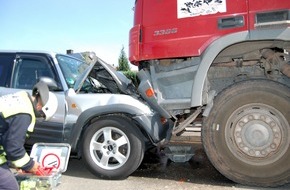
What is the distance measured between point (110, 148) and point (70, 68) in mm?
1675

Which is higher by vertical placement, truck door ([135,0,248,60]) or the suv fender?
truck door ([135,0,248,60])

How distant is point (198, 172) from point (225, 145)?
3.52 feet

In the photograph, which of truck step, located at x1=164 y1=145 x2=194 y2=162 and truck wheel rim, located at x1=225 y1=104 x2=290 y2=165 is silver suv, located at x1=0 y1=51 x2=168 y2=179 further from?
truck wheel rim, located at x1=225 y1=104 x2=290 y2=165

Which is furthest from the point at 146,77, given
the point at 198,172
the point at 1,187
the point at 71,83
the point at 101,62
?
the point at 1,187

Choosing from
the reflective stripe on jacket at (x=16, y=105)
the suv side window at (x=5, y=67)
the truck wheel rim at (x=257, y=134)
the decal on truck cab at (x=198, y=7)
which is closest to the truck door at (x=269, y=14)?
the decal on truck cab at (x=198, y=7)

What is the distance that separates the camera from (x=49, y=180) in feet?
11.7

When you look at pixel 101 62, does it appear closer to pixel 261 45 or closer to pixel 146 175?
pixel 146 175

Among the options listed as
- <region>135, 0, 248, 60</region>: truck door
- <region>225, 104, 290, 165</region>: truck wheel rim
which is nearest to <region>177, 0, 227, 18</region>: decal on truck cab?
<region>135, 0, 248, 60</region>: truck door

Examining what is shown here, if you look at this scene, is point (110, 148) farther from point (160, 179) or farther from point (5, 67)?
point (5, 67)

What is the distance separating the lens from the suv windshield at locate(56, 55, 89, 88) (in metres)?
6.12

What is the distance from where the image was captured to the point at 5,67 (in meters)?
6.25

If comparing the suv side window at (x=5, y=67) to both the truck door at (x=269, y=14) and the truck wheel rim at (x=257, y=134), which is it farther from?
the truck door at (x=269, y=14)

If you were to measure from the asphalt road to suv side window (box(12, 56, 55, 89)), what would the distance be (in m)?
1.51

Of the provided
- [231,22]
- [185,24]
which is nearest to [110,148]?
[185,24]
